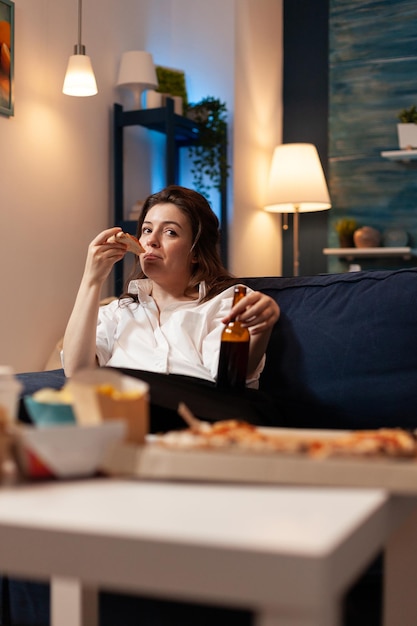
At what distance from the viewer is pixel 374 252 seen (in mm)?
4449

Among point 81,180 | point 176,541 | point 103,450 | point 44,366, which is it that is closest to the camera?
point 176,541

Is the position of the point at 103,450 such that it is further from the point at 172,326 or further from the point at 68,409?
the point at 172,326

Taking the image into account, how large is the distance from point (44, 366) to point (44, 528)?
119 inches

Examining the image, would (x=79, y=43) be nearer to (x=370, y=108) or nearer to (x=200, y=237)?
(x=200, y=237)

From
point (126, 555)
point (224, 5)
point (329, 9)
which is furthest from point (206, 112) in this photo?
point (126, 555)

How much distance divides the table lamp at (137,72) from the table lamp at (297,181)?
33.7 inches

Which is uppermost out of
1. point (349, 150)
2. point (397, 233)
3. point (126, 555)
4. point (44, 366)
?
point (349, 150)

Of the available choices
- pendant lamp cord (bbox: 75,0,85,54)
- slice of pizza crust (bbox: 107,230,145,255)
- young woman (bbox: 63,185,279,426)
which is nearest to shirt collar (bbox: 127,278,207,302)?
young woman (bbox: 63,185,279,426)

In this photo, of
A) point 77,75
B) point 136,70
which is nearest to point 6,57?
point 77,75

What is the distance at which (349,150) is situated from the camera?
4750mm

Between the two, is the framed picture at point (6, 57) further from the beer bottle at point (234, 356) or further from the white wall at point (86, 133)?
the beer bottle at point (234, 356)

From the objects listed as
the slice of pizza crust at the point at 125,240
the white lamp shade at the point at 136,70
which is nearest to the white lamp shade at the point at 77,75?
the white lamp shade at the point at 136,70

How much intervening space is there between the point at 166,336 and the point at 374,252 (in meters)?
2.58

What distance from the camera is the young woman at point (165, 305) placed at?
6.72ft
